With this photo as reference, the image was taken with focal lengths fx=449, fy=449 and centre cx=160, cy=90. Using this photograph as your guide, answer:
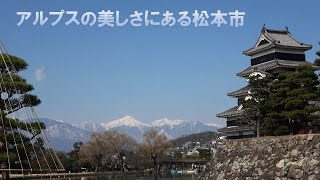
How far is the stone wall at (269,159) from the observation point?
23766 millimetres

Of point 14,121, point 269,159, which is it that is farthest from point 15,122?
point 269,159

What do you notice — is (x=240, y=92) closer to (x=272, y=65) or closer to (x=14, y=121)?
(x=272, y=65)

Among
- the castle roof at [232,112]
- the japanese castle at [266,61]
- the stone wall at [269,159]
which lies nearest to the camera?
the stone wall at [269,159]

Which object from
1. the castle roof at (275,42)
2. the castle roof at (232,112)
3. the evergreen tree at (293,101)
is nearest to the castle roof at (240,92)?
the castle roof at (232,112)

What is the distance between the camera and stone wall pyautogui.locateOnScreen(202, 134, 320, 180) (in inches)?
936

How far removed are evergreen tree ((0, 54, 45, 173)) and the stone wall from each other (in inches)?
532

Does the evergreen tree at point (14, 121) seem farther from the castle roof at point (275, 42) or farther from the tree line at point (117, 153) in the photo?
the tree line at point (117, 153)

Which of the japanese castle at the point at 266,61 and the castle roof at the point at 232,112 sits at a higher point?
the japanese castle at the point at 266,61

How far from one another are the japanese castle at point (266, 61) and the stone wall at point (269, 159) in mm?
9653

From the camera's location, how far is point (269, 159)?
89.2 ft

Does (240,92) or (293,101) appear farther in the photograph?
(240,92)

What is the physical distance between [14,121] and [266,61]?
30752mm

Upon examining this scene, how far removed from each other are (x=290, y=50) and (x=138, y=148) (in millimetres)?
40711

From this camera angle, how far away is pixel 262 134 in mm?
34312
